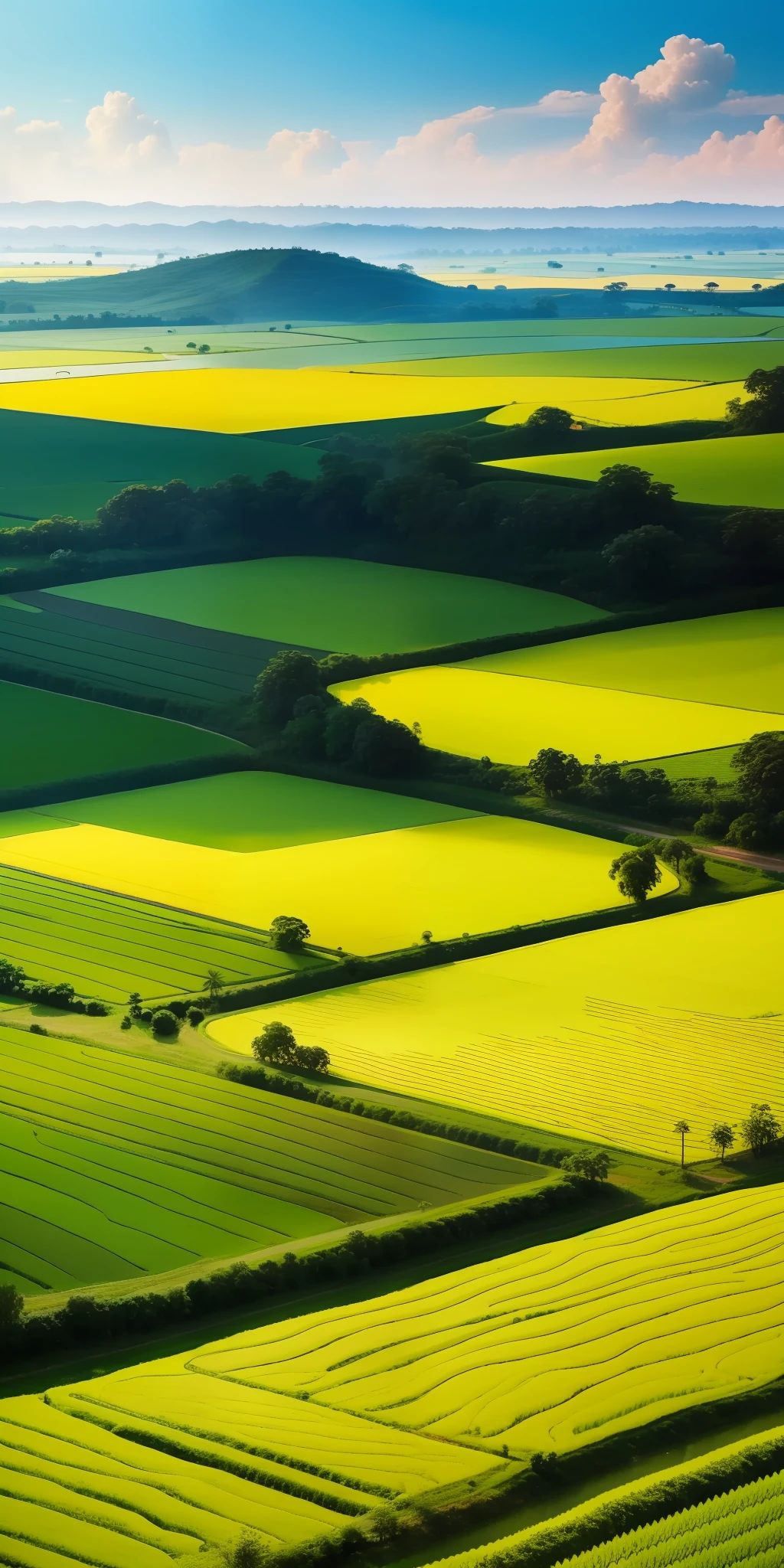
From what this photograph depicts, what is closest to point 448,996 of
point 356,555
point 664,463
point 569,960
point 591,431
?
point 569,960

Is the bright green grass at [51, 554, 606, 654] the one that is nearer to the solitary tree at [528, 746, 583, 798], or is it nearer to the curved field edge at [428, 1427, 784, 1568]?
the solitary tree at [528, 746, 583, 798]

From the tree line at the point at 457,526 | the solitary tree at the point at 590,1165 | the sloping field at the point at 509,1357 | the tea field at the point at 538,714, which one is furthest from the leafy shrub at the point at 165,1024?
the tree line at the point at 457,526

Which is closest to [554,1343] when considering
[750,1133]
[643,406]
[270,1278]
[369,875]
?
[270,1278]

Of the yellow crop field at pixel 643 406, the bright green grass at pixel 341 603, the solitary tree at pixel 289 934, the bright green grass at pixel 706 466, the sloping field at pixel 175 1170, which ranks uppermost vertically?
the yellow crop field at pixel 643 406

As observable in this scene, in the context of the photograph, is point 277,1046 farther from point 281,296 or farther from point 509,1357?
point 281,296

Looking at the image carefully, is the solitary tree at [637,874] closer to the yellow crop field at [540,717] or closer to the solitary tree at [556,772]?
the solitary tree at [556,772]
